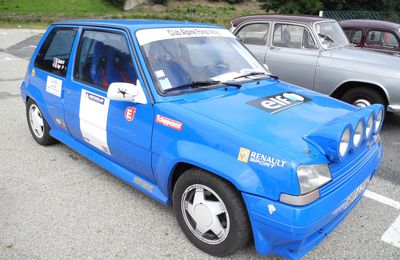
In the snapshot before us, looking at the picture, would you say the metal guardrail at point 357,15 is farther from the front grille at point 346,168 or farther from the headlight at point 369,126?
the front grille at point 346,168

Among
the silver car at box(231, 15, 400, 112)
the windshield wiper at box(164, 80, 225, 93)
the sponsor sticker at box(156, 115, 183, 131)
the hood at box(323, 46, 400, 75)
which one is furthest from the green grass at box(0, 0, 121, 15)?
the sponsor sticker at box(156, 115, 183, 131)

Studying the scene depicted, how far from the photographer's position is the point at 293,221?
2207 millimetres

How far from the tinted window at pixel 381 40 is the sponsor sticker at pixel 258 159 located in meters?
7.00

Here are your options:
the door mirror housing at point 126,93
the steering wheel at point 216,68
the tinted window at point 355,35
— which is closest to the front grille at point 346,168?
the steering wheel at point 216,68

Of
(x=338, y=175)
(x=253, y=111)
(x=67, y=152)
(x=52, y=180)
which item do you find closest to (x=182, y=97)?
(x=253, y=111)

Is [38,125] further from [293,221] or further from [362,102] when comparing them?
[362,102]

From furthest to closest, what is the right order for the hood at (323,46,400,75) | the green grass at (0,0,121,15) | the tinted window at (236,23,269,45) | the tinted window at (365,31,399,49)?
the green grass at (0,0,121,15) < the tinted window at (365,31,399,49) < the tinted window at (236,23,269,45) < the hood at (323,46,400,75)

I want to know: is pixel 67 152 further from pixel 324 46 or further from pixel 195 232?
pixel 324 46

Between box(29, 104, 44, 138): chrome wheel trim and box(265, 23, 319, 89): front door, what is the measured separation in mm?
3963

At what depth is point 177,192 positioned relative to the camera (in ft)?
9.30

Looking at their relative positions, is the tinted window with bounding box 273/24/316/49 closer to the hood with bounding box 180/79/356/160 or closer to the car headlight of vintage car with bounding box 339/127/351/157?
the hood with bounding box 180/79/356/160

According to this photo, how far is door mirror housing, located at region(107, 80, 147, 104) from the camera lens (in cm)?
293

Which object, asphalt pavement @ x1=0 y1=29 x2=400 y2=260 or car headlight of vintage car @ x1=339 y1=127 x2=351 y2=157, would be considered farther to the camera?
asphalt pavement @ x1=0 y1=29 x2=400 y2=260

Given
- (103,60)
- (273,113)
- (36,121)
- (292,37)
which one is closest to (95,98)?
(103,60)
